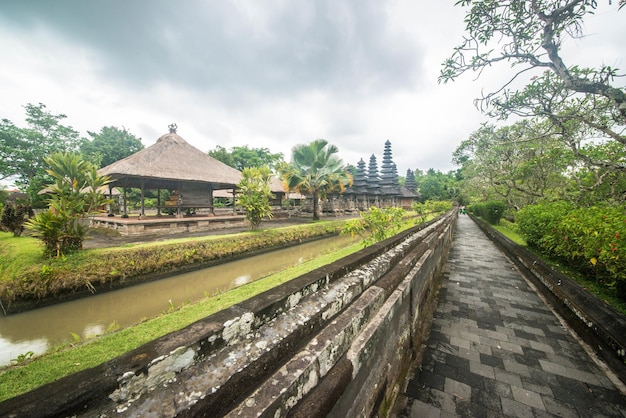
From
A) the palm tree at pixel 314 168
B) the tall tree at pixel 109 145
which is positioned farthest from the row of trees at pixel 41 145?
the palm tree at pixel 314 168

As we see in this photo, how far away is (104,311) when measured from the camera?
4.68 m

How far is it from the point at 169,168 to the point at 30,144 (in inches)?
1054

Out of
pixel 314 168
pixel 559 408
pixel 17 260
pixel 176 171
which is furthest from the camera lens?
pixel 314 168

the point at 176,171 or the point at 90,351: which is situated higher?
the point at 176,171

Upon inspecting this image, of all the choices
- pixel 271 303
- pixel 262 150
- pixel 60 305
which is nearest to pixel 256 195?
pixel 60 305

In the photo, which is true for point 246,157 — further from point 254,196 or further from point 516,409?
point 516,409

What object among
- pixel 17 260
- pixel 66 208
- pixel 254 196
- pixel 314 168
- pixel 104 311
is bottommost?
pixel 104 311

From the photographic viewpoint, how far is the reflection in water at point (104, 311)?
12.3 ft

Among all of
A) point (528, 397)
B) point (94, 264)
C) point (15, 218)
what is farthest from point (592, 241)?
point (15, 218)

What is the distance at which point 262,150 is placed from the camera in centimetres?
4416

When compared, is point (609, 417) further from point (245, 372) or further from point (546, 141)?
point (546, 141)

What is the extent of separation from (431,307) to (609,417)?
1931mm

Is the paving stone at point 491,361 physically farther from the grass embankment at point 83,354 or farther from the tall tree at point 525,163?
the tall tree at point 525,163

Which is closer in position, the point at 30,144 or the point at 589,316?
the point at 589,316
